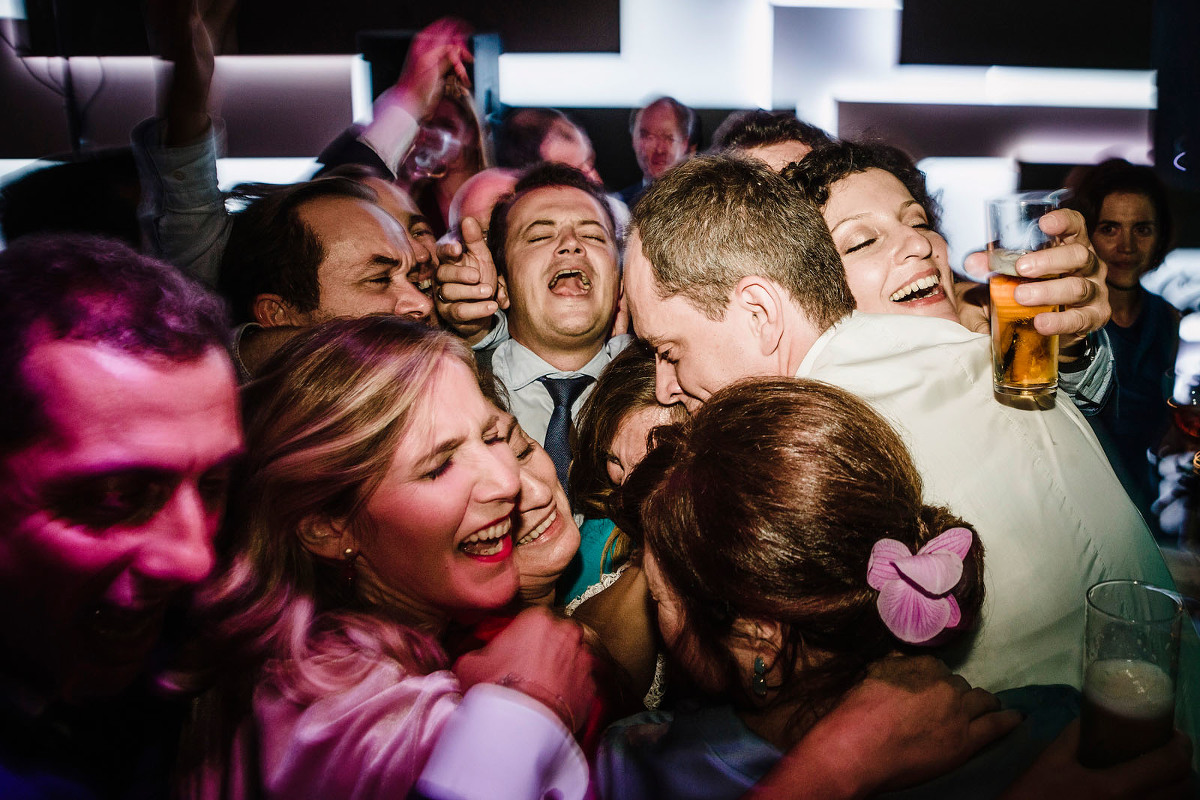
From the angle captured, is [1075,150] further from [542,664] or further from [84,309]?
[84,309]

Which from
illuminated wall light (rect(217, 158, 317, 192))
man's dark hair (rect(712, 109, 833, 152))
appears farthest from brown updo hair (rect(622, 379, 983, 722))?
illuminated wall light (rect(217, 158, 317, 192))

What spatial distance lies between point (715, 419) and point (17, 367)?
3.54 ft

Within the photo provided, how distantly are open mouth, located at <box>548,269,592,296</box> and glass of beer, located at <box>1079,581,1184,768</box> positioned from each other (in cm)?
174

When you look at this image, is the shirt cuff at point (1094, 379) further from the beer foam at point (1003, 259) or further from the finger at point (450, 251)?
the finger at point (450, 251)

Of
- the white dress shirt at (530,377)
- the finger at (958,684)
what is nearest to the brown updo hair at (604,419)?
the white dress shirt at (530,377)

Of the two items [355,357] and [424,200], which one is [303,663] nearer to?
[355,357]

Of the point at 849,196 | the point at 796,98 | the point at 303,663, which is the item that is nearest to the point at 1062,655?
the point at 849,196

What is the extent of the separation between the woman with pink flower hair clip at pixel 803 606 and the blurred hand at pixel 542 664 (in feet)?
0.40

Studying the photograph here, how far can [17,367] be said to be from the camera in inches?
46.4

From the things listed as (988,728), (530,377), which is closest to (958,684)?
(988,728)

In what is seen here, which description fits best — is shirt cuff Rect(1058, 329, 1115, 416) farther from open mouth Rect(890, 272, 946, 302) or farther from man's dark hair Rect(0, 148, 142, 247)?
man's dark hair Rect(0, 148, 142, 247)

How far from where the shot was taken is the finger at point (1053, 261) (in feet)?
4.60

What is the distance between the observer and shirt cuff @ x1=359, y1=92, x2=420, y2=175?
9.75 ft

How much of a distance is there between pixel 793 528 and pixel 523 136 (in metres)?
3.07
